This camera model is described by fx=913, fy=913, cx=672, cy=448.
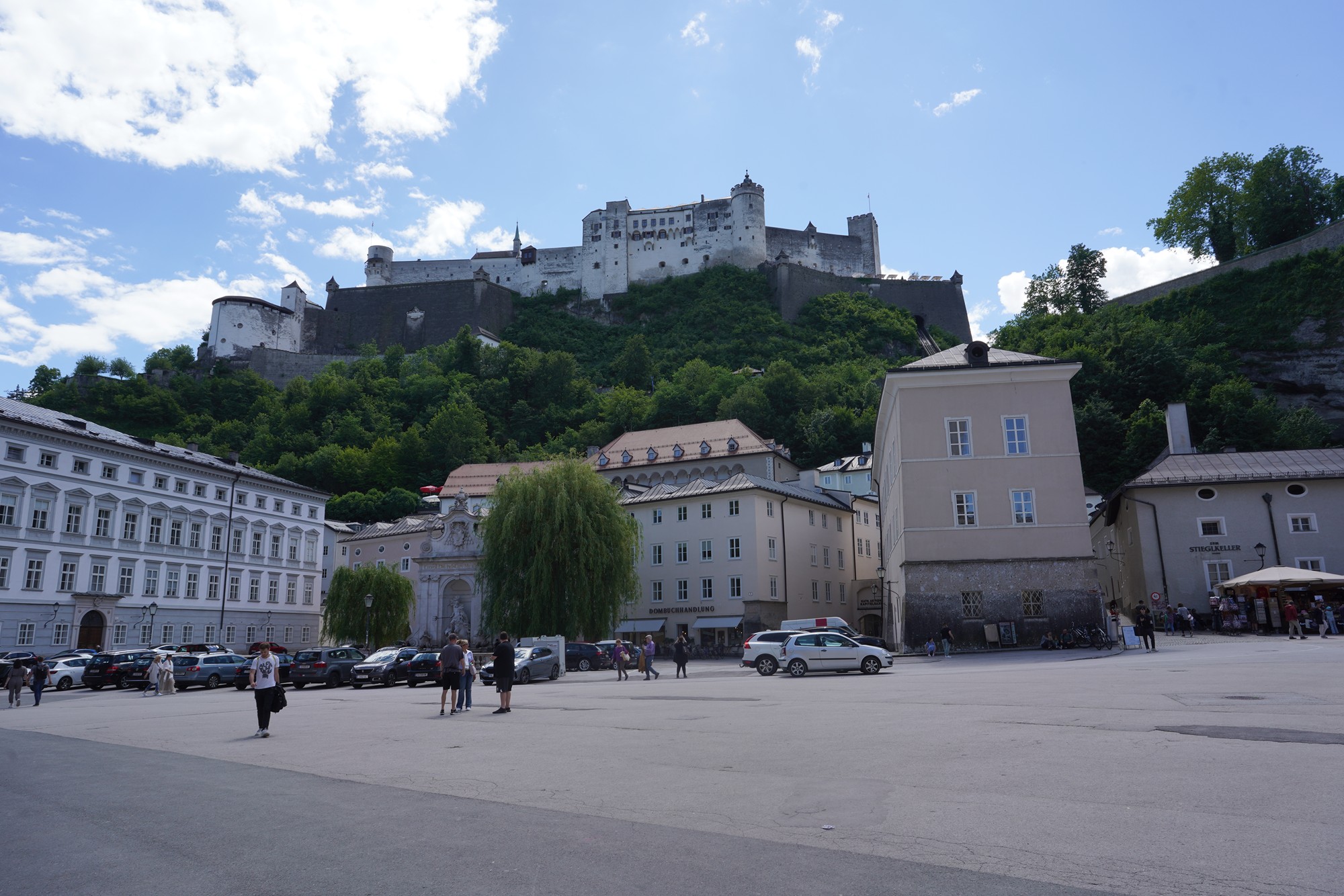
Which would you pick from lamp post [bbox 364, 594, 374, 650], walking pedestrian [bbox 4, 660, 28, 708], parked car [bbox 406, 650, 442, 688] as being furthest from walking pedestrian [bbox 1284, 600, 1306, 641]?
lamp post [bbox 364, 594, 374, 650]

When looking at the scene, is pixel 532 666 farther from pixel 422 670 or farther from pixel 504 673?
pixel 504 673

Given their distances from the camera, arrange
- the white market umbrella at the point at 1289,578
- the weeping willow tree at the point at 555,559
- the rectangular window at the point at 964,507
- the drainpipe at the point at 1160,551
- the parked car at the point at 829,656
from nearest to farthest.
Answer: the parked car at the point at 829,656 → the white market umbrella at the point at 1289,578 → the rectangular window at the point at 964,507 → the drainpipe at the point at 1160,551 → the weeping willow tree at the point at 555,559

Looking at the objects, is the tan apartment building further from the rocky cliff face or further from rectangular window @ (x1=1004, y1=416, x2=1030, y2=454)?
the rocky cliff face

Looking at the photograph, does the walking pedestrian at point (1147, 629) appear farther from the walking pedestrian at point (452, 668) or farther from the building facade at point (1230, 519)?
the walking pedestrian at point (452, 668)

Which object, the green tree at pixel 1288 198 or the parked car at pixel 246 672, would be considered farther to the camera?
the green tree at pixel 1288 198

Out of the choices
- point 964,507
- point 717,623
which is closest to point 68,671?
point 717,623

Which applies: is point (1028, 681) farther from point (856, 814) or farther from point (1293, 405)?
point (1293, 405)

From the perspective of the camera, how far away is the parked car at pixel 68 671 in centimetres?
3453

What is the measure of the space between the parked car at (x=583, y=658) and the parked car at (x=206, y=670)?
40.9 ft

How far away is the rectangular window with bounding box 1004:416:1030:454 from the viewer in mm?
34781

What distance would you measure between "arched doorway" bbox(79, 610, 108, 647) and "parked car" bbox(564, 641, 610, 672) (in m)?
25.6

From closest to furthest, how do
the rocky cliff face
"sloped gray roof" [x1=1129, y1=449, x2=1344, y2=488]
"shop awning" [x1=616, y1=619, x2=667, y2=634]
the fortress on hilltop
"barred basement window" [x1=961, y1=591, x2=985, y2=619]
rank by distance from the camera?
1. "barred basement window" [x1=961, y1=591, x2=985, y2=619]
2. "sloped gray roof" [x1=1129, y1=449, x2=1344, y2=488]
3. "shop awning" [x1=616, y1=619, x2=667, y2=634]
4. the rocky cliff face
5. the fortress on hilltop

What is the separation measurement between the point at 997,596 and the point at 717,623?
2064 centimetres

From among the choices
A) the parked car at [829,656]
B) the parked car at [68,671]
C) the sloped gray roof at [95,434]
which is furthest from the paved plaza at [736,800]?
the sloped gray roof at [95,434]
